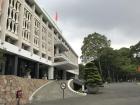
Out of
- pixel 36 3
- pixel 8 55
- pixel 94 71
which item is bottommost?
pixel 94 71

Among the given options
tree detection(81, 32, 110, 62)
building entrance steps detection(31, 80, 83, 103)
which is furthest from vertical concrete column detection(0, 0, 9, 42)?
tree detection(81, 32, 110, 62)

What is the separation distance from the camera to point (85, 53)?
262 ft

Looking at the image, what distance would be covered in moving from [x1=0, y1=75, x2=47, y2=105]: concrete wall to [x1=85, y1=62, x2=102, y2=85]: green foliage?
9.95 meters

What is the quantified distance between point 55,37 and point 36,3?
735 inches

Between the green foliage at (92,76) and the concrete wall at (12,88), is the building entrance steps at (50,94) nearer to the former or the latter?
the concrete wall at (12,88)

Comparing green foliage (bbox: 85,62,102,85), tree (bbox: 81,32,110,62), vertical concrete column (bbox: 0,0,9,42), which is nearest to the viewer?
vertical concrete column (bbox: 0,0,9,42)

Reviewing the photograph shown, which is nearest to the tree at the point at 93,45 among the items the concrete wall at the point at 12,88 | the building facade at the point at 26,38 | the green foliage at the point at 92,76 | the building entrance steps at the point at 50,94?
the building facade at the point at 26,38

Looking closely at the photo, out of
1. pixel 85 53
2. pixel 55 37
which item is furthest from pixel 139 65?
pixel 55 37

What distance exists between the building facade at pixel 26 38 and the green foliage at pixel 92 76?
1244 centimetres

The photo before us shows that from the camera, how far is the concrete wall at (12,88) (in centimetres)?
2680

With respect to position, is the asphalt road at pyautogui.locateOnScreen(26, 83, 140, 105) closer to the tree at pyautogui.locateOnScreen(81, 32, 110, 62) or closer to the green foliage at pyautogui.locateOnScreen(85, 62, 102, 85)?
the green foliage at pyautogui.locateOnScreen(85, 62, 102, 85)

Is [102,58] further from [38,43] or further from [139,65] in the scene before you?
[38,43]

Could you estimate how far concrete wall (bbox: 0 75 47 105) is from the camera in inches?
1055

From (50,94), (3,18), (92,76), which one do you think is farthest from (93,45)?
(50,94)
